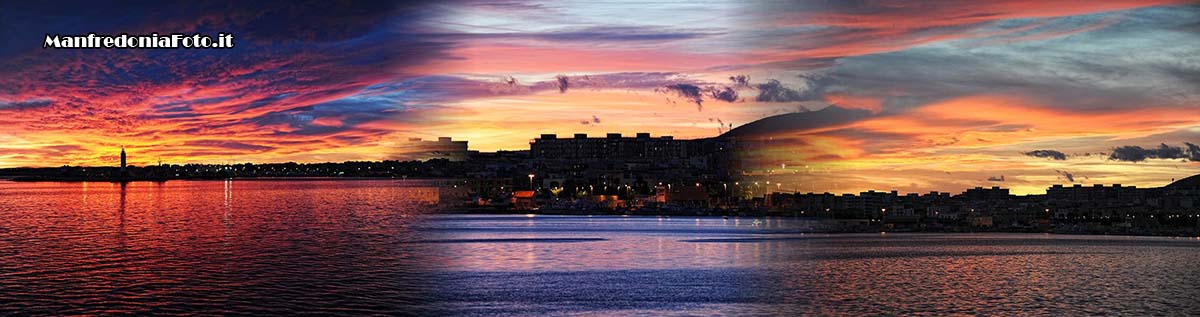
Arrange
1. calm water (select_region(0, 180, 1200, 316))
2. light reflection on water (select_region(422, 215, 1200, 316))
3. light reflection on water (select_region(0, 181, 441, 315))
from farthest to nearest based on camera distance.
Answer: light reflection on water (select_region(422, 215, 1200, 316)) → calm water (select_region(0, 180, 1200, 316)) → light reflection on water (select_region(0, 181, 441, 315))

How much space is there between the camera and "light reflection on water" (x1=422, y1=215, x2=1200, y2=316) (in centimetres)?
4584

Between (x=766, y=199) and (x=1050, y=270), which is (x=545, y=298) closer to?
(x=1050, y=270)

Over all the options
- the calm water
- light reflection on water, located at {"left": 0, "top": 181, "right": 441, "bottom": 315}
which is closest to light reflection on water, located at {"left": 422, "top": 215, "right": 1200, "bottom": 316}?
the calm water

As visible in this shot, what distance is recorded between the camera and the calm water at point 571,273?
147ft

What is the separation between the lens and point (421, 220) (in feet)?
430

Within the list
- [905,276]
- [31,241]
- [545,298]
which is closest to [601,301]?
[545,298]

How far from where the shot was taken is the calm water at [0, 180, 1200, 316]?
44688 mm

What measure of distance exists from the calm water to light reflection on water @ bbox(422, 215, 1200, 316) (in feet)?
0.52

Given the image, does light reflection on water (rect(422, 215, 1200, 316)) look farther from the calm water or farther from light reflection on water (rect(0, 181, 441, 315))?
light reflection on water (rect(0, 181, 441, 315))

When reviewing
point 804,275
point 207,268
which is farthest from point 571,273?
point 207,268

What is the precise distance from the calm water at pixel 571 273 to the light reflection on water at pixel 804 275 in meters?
0.16

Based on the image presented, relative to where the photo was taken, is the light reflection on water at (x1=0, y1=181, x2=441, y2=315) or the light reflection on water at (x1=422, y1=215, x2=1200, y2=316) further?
the light reflection on water at (x1=422, y1=215, x2=1200, y2=316)

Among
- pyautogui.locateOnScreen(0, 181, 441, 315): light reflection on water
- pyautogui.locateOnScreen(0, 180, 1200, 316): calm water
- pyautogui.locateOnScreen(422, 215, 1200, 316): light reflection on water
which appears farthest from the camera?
pyautogui.locateOnScreen(422, 215, 1200, 316): light reflection on water

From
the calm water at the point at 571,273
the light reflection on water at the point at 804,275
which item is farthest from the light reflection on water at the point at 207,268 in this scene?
the light reflection on water at the point at 804,275
